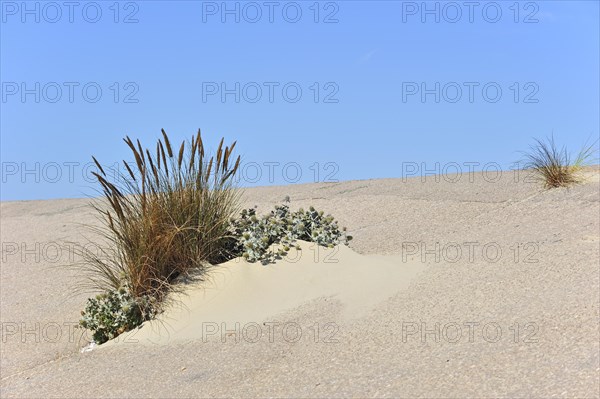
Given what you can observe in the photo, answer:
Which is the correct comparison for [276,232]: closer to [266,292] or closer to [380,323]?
[266,292]

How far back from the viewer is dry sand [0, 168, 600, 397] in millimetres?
3893

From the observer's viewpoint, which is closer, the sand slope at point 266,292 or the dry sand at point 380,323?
the dry sand at point 380,323

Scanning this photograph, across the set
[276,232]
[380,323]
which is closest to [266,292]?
[276,232]

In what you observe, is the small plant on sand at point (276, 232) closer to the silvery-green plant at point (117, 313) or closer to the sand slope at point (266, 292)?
the sand slope at point (266, 292)

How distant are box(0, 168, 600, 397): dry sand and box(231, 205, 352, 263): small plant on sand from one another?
17cm

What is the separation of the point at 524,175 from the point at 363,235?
319cm

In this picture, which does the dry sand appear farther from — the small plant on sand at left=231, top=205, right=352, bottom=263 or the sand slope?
the small plant on sand at left=231, top=205, right=352, bottom=263

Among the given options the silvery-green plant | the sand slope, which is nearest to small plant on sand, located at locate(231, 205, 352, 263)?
the sand slope

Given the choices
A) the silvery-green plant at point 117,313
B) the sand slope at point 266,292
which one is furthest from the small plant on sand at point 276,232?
the silvery-green plant at point 117,313

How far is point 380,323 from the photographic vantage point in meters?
4.74

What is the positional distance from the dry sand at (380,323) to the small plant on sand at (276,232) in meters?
0.17

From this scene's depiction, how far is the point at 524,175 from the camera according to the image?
31.1 ft

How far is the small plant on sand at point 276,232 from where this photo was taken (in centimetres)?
568

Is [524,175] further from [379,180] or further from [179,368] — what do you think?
[179,368]
